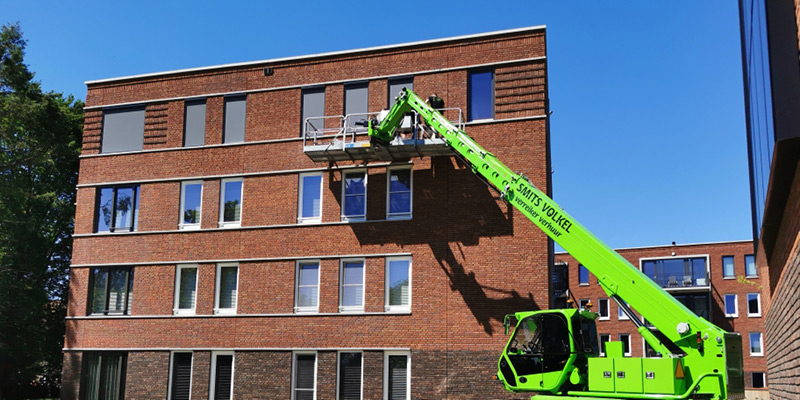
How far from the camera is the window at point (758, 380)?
167 feet

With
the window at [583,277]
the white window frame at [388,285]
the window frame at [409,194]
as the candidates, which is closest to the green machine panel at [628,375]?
the white window frame at [388,285]

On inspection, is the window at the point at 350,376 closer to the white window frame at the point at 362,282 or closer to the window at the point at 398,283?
the white window frame at the point at 362,282

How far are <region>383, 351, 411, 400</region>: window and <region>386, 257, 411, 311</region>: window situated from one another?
1.51 m

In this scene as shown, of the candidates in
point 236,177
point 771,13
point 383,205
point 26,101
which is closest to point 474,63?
point 383,205

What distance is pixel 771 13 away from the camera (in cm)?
780

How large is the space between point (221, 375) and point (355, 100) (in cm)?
1050

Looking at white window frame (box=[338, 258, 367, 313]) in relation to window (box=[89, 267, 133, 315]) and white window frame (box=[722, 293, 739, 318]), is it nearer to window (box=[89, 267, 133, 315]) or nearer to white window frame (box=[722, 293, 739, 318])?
window (box=[89, 267, 133, 315])

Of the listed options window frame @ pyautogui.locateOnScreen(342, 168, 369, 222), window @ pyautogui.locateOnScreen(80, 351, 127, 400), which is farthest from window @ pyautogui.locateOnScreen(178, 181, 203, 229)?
window frame @ pyautogui.locateOnScreen(342, 168, 369, 222)

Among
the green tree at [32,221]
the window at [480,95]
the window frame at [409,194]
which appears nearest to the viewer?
the window frame at [409,194]

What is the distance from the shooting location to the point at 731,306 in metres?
55.6

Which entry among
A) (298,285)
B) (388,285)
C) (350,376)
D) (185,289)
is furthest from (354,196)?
(185,289)

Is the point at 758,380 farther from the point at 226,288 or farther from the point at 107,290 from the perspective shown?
the point at 107,290

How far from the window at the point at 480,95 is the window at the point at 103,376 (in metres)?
15.1

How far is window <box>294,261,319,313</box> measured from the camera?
79.4 feet
